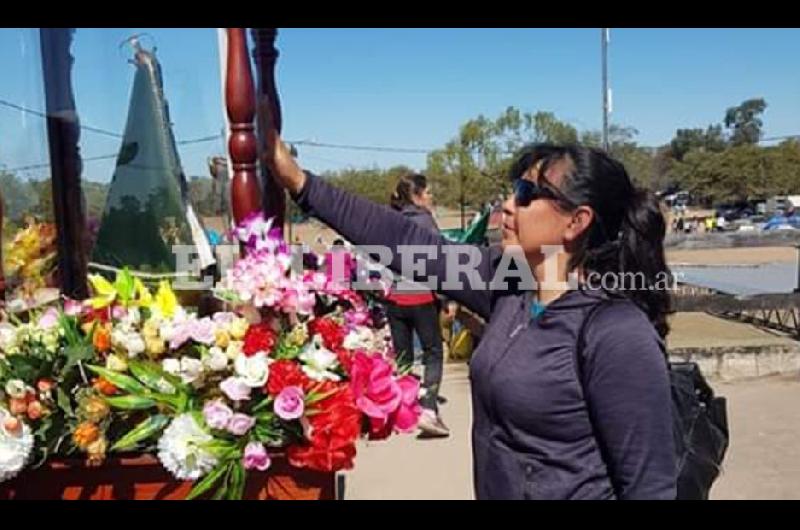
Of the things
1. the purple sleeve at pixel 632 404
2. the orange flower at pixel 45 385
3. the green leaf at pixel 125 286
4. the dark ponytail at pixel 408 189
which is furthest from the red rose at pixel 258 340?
the dark ponytail at pixel 408 189

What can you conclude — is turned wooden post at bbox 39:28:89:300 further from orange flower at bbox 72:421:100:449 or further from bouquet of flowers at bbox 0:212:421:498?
orange flower at bbox 72:421:100:449

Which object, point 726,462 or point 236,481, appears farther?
point 726,462

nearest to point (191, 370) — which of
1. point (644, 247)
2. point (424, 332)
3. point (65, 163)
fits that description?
point (644, 247)

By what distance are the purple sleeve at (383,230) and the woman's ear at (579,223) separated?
356 mm

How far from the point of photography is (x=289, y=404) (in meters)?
1.68

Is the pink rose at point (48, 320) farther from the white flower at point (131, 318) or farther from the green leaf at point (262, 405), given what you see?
the green leaf at point (262, 405)

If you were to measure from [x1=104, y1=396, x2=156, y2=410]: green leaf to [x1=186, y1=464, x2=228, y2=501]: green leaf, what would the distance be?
19 centimetres

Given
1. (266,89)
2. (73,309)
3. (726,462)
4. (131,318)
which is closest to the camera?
(131,318)

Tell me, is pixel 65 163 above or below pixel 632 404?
above

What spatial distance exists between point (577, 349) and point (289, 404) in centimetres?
58

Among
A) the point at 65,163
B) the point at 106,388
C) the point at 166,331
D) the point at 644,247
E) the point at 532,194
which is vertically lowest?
the point at 106,388

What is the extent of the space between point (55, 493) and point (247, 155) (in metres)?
0.85

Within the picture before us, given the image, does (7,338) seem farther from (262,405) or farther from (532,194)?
(532,194)

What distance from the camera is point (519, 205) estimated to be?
178cm
